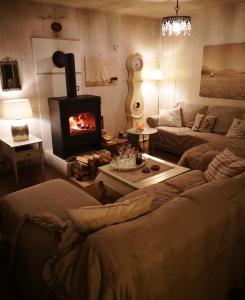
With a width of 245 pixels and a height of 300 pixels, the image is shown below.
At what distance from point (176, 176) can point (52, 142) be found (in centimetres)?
226

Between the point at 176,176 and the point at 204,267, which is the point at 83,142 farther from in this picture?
the point at 204,267

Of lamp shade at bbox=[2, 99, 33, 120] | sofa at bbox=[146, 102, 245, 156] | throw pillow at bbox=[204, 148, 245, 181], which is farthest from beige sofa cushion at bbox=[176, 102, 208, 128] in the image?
lamp shade at bbox=[2, 99, 33, 120]

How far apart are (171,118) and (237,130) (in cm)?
122

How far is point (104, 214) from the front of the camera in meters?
1.33

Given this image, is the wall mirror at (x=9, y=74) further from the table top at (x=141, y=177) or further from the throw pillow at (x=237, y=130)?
the throw pillow at (x=237, y=130)

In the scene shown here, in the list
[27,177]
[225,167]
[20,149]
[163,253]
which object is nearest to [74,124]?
[20,149]

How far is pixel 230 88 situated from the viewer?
439 centimetres

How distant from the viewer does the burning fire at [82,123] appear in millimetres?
3865

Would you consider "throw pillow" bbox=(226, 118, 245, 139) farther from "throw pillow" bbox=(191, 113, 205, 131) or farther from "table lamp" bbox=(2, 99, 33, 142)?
"table lamp" bbox=(2, 99, 33, 142)

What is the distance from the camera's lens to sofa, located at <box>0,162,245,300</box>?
1092 mm

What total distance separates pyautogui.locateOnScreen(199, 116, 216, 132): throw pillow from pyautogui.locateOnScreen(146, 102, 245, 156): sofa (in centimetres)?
5

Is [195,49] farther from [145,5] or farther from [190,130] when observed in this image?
[190,130]

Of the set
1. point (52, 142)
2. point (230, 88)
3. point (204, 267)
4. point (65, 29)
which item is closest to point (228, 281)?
point (204, 267)

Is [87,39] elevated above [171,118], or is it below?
above
